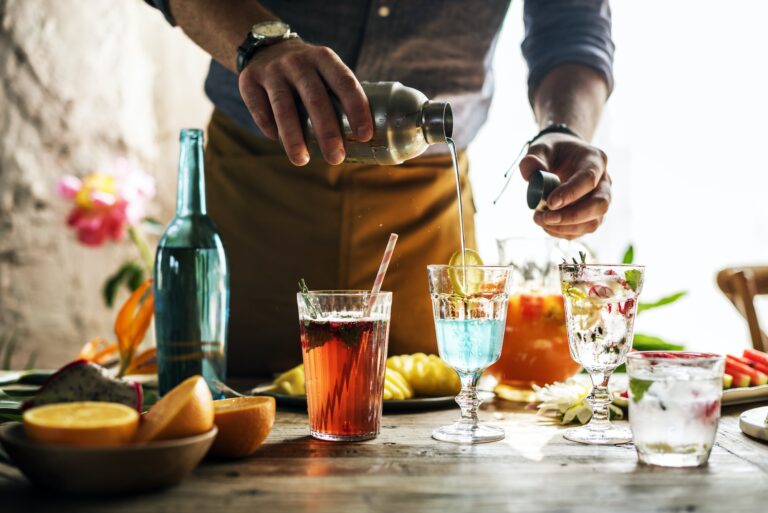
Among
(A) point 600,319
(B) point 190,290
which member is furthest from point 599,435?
(B) point 190,290

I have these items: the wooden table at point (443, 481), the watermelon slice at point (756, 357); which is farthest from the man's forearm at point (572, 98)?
the wooden table at point (443, 481)

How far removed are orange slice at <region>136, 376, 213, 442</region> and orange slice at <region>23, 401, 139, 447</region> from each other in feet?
0.07

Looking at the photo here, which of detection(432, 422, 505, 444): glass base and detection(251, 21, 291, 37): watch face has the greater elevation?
detection(251, 21, 291, 37): watch face

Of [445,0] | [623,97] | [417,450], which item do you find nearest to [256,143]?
[445,0]

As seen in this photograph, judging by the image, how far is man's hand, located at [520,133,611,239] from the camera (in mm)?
1461

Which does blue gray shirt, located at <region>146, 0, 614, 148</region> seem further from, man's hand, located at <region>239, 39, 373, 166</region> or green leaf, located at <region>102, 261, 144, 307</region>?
green leaf, located at <region>102, 261, 144, 307</region>

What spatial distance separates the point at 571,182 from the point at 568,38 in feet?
2.17

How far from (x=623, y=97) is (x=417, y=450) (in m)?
3.17

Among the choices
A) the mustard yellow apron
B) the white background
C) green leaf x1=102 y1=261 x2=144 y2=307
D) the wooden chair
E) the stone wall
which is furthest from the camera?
the white background

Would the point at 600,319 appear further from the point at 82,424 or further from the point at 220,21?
the point at 220,21

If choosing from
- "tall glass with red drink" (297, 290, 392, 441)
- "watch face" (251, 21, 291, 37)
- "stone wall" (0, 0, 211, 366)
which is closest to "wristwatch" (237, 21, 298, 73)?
"watch face" (251, 21, 291, 37)

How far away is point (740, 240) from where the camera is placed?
417 cm

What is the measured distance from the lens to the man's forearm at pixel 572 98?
187cm

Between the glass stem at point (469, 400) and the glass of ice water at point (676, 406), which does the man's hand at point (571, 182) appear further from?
the glass of ice water at point (676, 406)
